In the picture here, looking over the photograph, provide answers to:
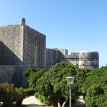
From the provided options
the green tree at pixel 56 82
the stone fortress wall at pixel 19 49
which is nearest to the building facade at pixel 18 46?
the stone fortress wall at pixel 19 49

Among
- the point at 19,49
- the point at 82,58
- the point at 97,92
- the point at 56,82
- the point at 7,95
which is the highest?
the point at 19,49

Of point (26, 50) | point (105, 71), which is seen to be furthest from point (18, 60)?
point (105, 71)

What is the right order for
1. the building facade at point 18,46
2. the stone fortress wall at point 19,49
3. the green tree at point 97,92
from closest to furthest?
the green tree at point 97,92, the stone fortress wall at point 19,49, the building facade at point 18,46

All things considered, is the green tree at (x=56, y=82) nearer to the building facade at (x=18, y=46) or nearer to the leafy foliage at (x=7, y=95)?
the leafy foliage at (x=7, y=95)

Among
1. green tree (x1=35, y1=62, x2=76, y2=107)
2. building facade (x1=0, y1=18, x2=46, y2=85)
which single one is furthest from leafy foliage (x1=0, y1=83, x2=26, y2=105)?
building facade (x1=0, y1=18, x2=46, y2=85)

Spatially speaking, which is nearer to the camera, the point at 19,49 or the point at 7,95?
the point at 7,95

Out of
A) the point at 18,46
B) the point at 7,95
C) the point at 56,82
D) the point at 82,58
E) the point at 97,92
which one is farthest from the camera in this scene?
the point at 82,58

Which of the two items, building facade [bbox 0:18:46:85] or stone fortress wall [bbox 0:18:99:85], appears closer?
stone fortress wall [bbox 0:18:99:85]

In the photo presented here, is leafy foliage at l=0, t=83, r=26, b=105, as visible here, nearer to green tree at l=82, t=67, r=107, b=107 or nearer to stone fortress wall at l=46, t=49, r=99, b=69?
green tree at l=82, t=67, r=107, b=107

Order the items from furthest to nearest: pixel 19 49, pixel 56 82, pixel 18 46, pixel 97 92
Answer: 1. pixel 18 46
2. pixel 19 49
3. pixel 56 82
4. pixel 97 92

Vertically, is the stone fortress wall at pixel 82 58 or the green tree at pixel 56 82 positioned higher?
the stone fortress wall at pixel 82 58

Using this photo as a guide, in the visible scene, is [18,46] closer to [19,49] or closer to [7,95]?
[19,49]

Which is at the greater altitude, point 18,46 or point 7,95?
point 18,46

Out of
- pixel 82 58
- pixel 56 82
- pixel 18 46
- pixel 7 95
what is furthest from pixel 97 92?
pixel 82 58
